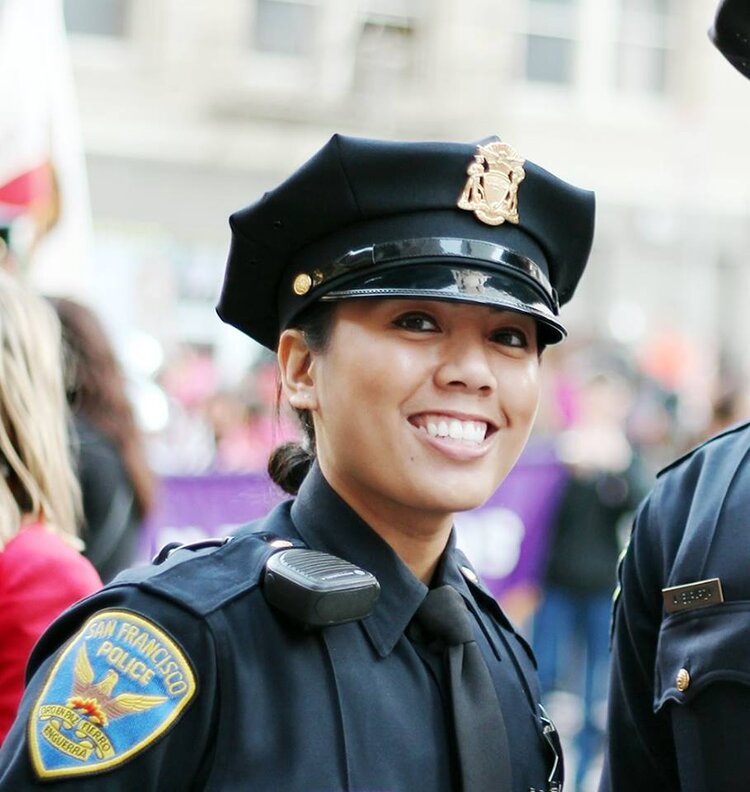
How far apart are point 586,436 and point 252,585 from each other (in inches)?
210

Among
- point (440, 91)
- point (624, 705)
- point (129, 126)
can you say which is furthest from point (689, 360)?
point (624, 705)

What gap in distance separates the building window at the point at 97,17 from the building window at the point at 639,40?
6.50 m

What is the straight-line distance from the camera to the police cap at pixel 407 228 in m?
2.00

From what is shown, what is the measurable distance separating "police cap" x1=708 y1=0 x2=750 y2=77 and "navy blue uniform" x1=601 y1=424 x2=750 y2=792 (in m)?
0.63

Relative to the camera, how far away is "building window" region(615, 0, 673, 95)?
19016 millimetres

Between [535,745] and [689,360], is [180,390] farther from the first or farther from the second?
[535,745]

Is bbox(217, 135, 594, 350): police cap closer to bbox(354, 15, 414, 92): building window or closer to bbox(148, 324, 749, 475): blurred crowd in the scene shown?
bbox(148, 324, 749, 475): blurred crowd

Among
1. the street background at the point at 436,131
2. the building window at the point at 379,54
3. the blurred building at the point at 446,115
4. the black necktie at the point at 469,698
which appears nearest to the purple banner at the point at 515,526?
the street background at the point at 436,131

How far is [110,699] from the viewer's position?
179 cm

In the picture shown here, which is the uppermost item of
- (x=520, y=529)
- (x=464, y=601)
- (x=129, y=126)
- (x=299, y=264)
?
(x=129, y=126)

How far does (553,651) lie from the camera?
7121 mm

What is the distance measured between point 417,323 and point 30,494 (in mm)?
1126

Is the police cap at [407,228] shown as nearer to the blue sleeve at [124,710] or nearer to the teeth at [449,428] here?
the teeth at [449,428]

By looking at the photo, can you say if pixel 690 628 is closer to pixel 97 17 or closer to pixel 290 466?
pixel 290 466
